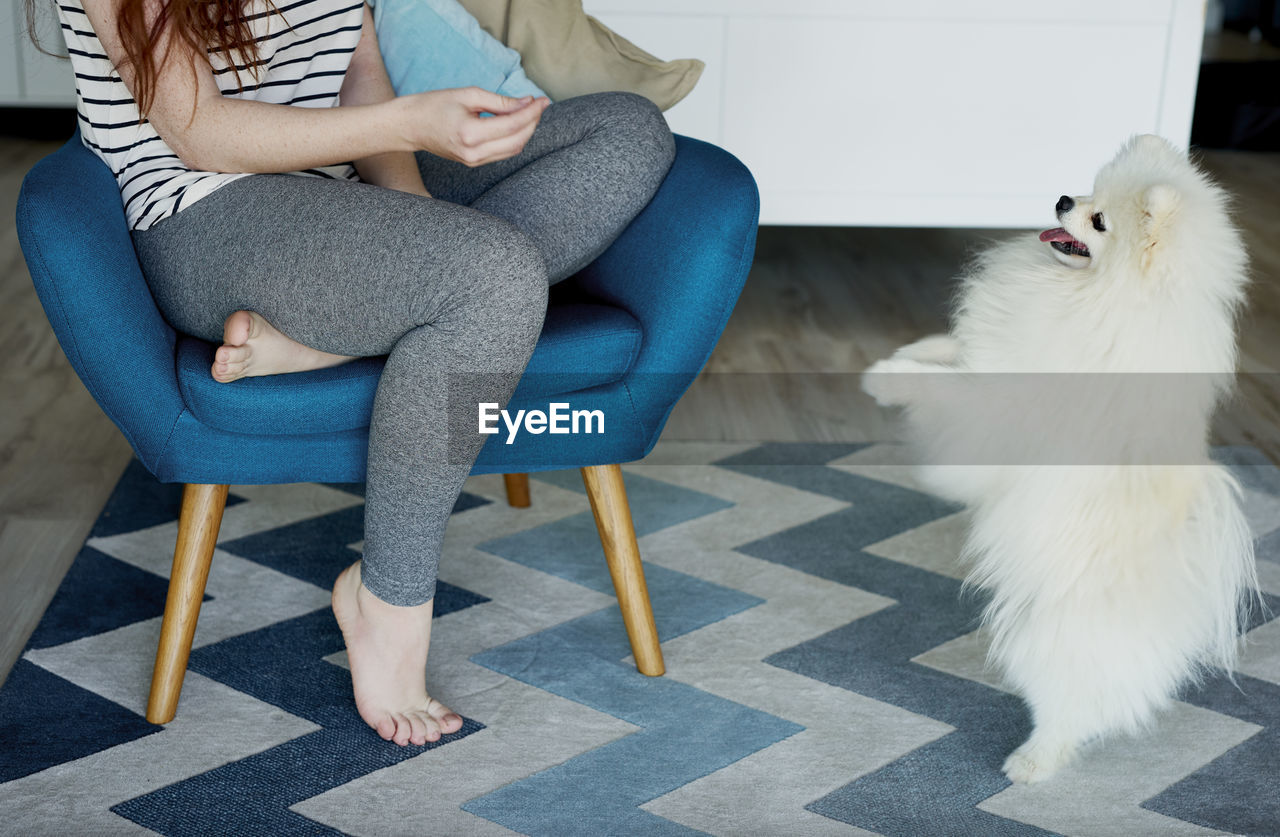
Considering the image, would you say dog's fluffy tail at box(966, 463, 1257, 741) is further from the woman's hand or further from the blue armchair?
the woman's hand

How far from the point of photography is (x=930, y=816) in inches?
48.6

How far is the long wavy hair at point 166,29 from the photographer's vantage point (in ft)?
3.84

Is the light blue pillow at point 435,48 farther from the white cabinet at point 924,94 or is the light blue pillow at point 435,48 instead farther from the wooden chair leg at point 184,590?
the white cabinet at point 924,94

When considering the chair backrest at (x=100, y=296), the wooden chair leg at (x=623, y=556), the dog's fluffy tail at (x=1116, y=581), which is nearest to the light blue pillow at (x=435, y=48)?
the chair backrest at (x=100, y=296)

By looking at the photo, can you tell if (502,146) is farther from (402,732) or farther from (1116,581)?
(1116,581)

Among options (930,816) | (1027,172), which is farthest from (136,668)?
(1027,172)

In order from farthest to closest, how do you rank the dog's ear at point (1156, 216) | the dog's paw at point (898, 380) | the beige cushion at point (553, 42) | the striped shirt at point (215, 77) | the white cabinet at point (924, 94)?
the white cabinet at point (924, 94)
the beige cushion at point (553, 42)
the dog's paw at point (898, 380)
the striped shirt at point (215, 77)
the dog's ear at point (1156, 216)

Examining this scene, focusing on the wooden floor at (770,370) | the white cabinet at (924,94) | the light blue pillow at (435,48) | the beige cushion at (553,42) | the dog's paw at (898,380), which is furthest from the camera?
the white cabinet at (924,94)

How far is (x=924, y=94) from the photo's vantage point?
8.68ft

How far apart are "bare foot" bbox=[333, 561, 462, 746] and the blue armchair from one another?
0.46 feet

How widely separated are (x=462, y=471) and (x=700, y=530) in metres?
0.67

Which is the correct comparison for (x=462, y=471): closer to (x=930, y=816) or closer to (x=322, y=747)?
(x=322, y=747)

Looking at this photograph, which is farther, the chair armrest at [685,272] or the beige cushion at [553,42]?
the beige cushion at [553,42]

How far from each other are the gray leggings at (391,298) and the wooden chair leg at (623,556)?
0.22m
